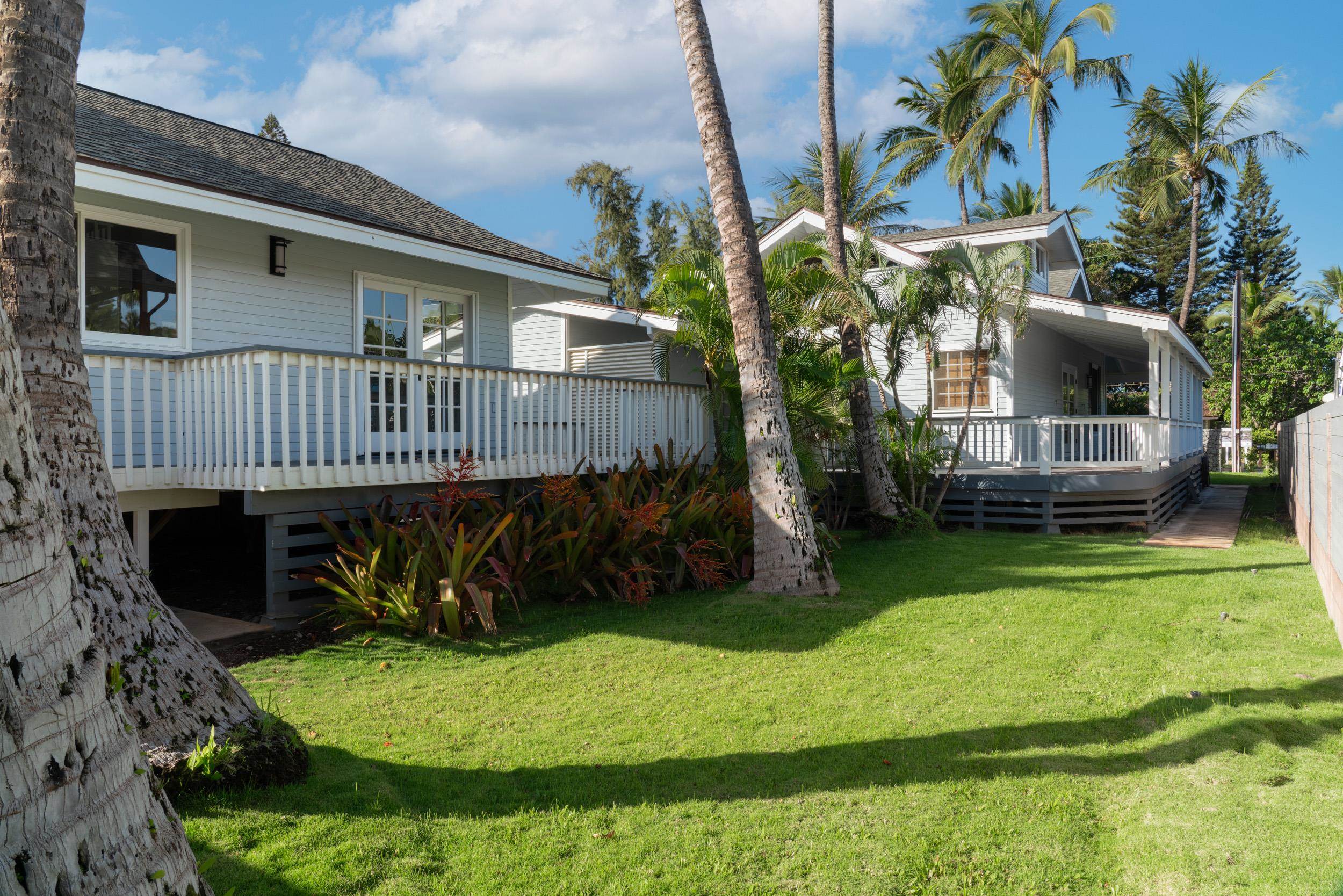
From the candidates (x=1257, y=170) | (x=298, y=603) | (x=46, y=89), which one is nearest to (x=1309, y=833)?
(x=46, y=89)

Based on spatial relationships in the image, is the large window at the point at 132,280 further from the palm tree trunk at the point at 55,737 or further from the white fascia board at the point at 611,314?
the palm tree trunk at the point at 55,737

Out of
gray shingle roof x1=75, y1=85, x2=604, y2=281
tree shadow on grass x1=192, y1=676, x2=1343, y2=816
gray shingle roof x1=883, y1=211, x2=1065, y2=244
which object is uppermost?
gray shingle roof x1=883, y1=211, x2=1065, y2=244

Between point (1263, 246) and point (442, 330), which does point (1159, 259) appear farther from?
point (442, 330)

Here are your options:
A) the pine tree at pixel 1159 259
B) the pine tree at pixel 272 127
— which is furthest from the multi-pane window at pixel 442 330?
the pine tree at pixel 1159 259

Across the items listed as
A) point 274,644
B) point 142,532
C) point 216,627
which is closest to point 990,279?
point 274,644

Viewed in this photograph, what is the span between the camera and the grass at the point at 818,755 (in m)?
3.27

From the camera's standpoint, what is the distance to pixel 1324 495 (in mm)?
7648

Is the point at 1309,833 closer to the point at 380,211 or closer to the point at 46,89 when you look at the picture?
the point at 46,89

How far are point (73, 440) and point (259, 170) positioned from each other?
759 centimetres

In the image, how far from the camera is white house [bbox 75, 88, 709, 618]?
7.35m

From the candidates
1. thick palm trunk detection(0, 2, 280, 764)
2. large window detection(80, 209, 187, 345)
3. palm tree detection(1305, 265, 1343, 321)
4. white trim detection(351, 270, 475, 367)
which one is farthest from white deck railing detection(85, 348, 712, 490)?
palm tree detection(1305, 265, 1343, 321)

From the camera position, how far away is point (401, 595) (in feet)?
22.0

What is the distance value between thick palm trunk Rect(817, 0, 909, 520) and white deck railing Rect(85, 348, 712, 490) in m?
3.51

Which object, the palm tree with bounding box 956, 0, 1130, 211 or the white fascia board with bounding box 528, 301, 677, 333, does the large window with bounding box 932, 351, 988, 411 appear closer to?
the white fascia board with bounding box 528, 301, 677, 333
